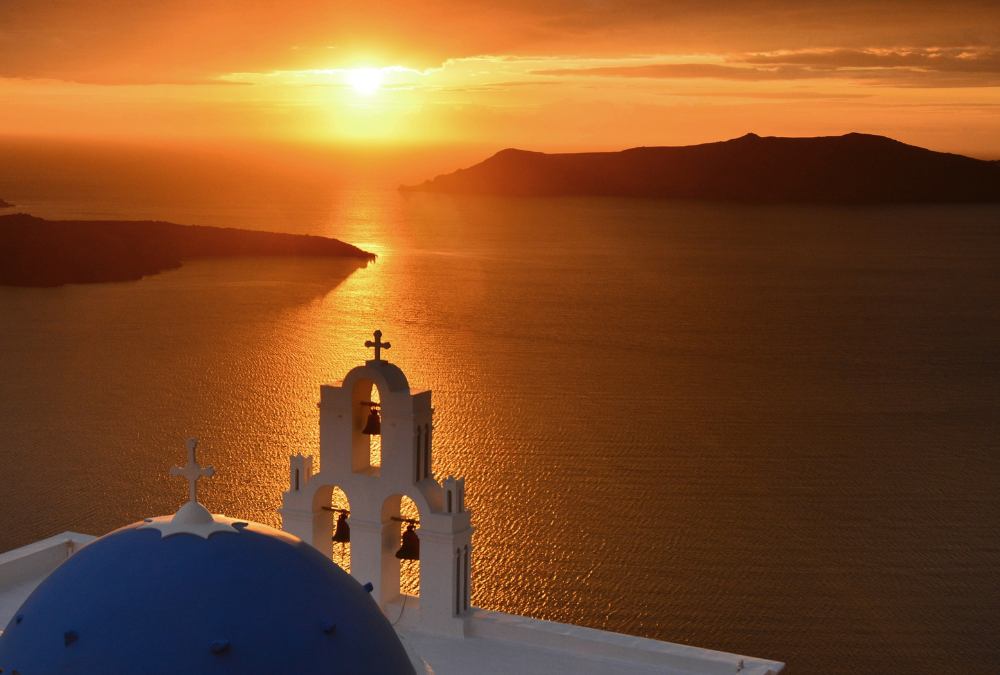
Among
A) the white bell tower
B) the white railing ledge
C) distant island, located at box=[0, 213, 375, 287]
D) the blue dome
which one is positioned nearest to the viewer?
the blue dome

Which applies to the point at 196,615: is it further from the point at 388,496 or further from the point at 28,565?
the point at 28,565

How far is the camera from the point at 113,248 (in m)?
51.7

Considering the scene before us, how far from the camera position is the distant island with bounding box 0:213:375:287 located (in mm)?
48094

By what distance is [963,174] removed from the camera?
375 feet

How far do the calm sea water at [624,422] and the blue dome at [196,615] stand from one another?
881 centimetres

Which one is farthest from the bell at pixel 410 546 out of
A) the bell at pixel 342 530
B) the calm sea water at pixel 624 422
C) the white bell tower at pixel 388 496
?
the calm sea water at pixel 624 422

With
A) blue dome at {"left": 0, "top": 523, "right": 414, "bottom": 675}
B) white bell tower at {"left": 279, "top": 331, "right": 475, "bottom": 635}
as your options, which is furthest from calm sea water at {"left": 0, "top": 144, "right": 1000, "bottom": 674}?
blue dome at {"left": 0, "top": 523, "right": 414, "bottom": 675}

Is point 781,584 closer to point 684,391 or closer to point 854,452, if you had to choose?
point 854,452

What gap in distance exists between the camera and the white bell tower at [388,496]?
7.79m

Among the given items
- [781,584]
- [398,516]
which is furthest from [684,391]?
[398,516]

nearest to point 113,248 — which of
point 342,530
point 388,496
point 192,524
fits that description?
point 342,530

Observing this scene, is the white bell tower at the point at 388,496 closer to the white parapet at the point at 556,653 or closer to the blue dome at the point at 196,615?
the white parapet at the point at 556,653

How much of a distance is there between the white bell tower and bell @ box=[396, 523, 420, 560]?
3.2 inches

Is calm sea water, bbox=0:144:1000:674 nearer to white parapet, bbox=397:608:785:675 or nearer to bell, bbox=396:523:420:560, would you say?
white parapet, bbox=397:608:785:675
